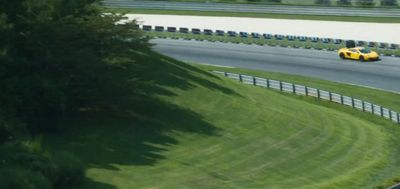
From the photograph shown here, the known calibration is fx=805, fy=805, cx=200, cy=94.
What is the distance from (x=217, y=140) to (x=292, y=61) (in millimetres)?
34748

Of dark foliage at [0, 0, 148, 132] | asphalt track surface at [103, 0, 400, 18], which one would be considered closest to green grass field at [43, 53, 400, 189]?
dark foliage at [0, 0, 148, 132]

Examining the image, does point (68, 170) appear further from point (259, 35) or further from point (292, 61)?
point (259, 35)

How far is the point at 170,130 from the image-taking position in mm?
34375

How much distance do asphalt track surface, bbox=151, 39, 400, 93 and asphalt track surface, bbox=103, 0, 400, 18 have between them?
14934 mm

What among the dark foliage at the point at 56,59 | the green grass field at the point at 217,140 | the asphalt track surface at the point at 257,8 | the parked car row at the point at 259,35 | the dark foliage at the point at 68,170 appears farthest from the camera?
the asphalt track surface at the point at 257,8

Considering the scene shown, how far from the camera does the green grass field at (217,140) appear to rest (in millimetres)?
29062

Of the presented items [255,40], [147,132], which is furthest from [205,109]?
[255,40]

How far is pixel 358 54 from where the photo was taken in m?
66.9

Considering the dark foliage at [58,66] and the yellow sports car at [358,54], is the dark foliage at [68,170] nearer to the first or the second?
the dark foliage at [58,66]

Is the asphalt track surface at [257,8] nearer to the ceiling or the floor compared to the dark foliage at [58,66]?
nearer to the floor

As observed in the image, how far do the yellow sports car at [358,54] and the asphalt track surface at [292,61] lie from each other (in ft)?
1.72

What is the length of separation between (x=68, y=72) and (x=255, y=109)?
12.2 m

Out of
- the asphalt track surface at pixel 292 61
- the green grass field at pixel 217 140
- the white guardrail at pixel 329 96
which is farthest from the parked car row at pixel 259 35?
the green grass field at pixel 217 140

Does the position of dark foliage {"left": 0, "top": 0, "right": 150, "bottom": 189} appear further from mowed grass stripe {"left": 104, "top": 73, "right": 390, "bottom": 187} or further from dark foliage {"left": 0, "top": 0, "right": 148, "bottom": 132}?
mowed grass stripe {"left": 104, "top": 73, "right": 390, "bottom": 187}
